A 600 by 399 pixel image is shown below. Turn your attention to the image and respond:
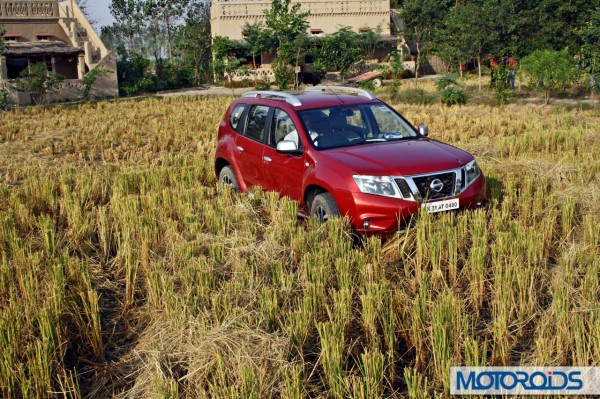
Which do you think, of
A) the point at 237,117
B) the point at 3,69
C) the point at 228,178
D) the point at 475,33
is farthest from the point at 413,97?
the point at 3,69

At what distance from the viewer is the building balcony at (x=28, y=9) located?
139 ft

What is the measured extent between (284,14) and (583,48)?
82.6ft

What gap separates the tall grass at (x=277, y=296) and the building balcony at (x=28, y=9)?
124 feet

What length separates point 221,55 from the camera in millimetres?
45875

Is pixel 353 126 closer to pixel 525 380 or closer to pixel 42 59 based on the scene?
pixel 525 380

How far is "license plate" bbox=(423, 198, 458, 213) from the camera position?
7.04 metres

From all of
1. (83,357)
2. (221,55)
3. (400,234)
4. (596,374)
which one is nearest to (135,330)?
(83,357)

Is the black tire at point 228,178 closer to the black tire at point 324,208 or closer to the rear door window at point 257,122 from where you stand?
the rear door window at point 257,122

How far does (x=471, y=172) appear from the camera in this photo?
769 centimetres

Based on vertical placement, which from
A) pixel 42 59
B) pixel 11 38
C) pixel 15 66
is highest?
pixel 11 38

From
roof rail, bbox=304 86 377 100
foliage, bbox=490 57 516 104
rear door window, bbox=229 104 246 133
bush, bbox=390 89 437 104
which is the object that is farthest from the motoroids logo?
bush, bbox=390 89 437 104

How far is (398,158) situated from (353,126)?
122 cm

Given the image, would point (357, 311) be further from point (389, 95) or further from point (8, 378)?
point (389, 95)

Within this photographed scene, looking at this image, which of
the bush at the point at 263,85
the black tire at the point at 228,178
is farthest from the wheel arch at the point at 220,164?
the bush at the point at 263,85
